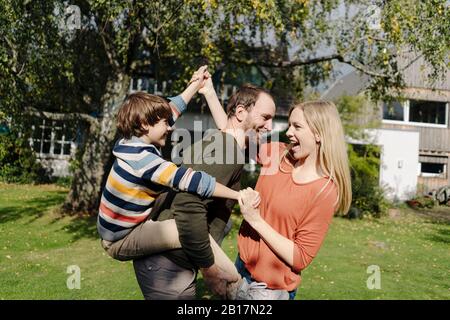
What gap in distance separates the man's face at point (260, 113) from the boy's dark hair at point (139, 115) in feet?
1.96

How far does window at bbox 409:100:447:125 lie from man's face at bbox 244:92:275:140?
1187 inches

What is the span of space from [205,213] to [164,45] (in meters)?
12.6

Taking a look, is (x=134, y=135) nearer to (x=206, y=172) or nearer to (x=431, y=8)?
(x=206, y=172)

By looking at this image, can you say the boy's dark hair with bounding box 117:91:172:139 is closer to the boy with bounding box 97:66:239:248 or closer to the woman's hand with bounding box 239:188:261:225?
the boy with bounding box 97:66:239:248

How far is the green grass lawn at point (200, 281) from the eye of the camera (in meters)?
7.84

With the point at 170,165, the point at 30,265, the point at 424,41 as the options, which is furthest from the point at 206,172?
the point at 424,41

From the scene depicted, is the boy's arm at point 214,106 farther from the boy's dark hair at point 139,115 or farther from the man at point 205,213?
the boy's dark hair at point 139,115

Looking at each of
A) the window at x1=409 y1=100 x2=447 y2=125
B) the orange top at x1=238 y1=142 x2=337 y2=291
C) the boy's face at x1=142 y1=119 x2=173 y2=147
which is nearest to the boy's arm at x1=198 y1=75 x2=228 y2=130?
the boy's face at x1=142 y1=119 x2=173 y2=147

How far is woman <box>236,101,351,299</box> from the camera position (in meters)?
2.74

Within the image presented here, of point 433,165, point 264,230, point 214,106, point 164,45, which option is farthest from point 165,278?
point 433,165

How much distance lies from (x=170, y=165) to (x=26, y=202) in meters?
16.2

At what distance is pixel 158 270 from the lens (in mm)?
2971

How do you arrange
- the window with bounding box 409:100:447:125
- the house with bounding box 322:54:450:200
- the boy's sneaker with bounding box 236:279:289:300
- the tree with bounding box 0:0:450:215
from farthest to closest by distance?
the window with bounding box 409:100:447:125, the house with bounding box 322:54:450:200, the tree with bounding box 0:0:450:215, the boy's sneaker with bounding box 236:279:289:300

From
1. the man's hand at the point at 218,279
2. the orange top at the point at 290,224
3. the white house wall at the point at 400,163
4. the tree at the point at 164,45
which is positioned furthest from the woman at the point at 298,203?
the white house wall at the point at 400,163
